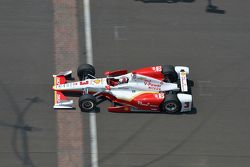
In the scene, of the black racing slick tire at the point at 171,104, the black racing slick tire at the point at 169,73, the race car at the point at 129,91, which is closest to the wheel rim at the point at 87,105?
the race car at the point at 129,91

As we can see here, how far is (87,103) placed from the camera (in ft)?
70.5

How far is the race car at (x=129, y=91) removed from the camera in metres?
21.5

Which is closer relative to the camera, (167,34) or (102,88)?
(102,88)

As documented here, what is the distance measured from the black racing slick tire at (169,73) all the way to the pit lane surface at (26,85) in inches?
196

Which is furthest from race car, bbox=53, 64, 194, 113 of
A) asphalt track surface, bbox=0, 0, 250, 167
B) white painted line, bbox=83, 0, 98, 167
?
white painted line, bbox=83, 0, 98, 167

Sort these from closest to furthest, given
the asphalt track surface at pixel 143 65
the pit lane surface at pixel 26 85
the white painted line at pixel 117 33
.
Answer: the pit lane surface at pixel 26 85, the asphalt track surface at pixel 143 65, the white painted line at pixel 117 33

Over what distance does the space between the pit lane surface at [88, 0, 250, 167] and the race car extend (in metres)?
0.44

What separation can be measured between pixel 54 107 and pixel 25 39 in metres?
4.75

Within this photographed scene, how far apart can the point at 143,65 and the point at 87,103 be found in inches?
157

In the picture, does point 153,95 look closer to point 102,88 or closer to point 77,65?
point 102,88

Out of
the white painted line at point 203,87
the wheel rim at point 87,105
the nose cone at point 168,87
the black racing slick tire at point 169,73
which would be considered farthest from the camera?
the white painted line at point 203,87

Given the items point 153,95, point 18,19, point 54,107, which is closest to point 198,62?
point 153,95

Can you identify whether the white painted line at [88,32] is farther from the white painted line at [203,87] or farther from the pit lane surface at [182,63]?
the white painted line at [203,87]

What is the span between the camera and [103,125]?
21.4 m
